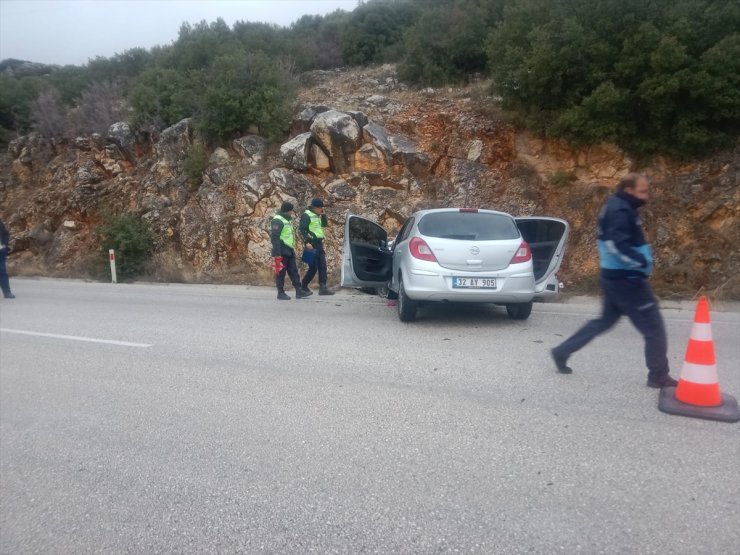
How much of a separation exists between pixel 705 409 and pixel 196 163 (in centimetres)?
1598

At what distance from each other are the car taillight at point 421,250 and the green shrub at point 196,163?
11.6m

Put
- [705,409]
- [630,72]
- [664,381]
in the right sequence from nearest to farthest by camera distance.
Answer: [705,409], [664,381], [630,72]

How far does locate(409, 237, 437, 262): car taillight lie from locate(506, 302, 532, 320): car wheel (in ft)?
4.95

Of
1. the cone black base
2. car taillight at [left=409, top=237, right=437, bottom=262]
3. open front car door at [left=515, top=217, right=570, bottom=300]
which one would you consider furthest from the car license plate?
the cone black base

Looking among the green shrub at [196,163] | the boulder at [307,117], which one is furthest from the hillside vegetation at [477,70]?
the green shrub at [196,163]

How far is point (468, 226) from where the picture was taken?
842 cm

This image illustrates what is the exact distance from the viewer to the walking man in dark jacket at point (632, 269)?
17.4 feet

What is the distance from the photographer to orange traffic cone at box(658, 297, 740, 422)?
4926 mm

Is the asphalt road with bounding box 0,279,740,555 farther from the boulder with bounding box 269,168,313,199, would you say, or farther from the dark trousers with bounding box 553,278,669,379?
the boulder with bounding box 269,168,313,199

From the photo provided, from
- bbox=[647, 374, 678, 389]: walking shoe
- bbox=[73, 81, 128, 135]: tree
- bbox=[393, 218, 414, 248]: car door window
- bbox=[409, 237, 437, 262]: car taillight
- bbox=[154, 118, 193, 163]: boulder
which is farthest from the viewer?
bbox=[73, 81, 128, 135]: tree

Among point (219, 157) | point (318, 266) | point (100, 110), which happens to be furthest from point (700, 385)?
point (100, 110)

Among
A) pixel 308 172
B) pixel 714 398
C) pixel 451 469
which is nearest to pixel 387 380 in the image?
pixel 451 469

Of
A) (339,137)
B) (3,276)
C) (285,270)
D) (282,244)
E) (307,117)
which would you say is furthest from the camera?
(307,117)

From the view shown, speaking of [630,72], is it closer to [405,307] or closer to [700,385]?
[405,307]
